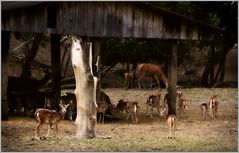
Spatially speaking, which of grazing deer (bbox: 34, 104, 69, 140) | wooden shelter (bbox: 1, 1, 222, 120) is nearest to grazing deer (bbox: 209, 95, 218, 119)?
wooden shelter (bbox: 1, 1, 222, 120)

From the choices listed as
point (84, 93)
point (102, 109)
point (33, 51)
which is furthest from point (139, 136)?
point (33, 51)

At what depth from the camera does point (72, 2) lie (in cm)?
1458

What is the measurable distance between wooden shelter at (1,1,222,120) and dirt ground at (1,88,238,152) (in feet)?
6.68

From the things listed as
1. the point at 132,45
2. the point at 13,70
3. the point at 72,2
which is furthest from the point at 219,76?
the point at 72,2

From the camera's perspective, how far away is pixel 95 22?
14.8m

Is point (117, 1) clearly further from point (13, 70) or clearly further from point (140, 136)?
point (13, 70)

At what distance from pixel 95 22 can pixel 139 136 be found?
371 centimetres

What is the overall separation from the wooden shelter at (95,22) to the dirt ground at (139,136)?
2.04 meters

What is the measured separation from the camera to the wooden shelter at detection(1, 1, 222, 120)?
1414 cm

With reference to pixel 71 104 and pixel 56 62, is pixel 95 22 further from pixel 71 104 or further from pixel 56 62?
pixel 56 62

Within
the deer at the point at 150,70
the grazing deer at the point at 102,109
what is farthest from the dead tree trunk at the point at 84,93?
the deer at the point at 150,70

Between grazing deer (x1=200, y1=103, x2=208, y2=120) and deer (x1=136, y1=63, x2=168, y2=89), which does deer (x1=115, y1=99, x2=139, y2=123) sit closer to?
grazing deer (x1=200, y1=103, x2=208, y2=120)

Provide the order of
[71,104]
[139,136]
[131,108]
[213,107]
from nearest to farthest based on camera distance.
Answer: [139,136]
[71,104]
[131,108]
[213,107]

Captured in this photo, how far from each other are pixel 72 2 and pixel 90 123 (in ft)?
13.7
